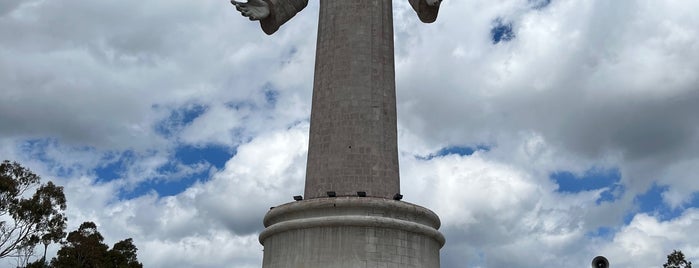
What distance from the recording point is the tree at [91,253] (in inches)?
1996

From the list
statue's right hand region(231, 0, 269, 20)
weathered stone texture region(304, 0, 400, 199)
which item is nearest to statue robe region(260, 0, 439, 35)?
statue's right hand region(231, 0, 269, 20)

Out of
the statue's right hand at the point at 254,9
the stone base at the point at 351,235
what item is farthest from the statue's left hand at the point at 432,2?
the stone base at the point at 351,235

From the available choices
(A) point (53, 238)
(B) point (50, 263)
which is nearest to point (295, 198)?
(A) point (53, 238)

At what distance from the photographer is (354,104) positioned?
19.0m

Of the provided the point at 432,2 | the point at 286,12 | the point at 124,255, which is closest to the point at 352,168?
the point at 432,2

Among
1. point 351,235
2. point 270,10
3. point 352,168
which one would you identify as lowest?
point 351,235

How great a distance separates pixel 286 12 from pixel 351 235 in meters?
7.84

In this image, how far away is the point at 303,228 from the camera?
17547 millimetres

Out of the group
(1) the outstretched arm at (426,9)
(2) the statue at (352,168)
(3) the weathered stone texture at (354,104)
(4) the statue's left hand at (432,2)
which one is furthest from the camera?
(1) the outstretched arm at (426,9)

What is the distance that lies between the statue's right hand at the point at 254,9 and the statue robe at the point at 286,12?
189 mm

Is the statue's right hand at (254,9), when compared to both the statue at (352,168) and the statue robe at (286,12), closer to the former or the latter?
the statue at (352,168)

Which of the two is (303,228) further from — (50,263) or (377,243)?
(50,263)

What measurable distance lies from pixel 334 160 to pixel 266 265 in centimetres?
296

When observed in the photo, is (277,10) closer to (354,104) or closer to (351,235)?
(354,104)
